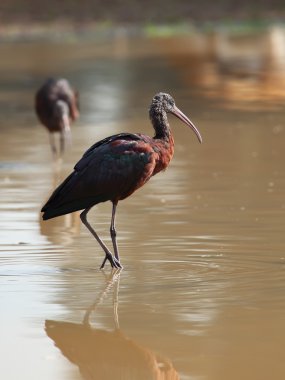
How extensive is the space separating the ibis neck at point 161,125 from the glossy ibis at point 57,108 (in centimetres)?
622

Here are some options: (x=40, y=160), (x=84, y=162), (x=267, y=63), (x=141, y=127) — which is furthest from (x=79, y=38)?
(x=84, y=162)

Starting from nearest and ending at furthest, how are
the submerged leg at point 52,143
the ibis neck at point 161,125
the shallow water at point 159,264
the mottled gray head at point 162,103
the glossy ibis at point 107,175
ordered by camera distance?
the shallow water at point 159,264 < the glossy ibis at point 107,175 < the ibis neck at point 161,125 < the mottled gray head at point 162,103 < the submerged leg at point 52,143

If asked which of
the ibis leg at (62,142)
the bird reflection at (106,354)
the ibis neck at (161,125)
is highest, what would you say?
the ibis neck at (161,125)

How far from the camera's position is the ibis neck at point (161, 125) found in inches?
401

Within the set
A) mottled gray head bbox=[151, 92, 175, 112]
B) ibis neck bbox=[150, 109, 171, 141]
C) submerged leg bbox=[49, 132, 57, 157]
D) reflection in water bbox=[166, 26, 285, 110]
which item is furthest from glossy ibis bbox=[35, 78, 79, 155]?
ibis neck bbox=[150, 109, 171, 141]

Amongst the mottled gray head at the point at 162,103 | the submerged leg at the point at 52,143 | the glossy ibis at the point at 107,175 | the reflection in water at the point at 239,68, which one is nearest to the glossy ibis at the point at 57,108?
the submerged leg at the point at 52,143

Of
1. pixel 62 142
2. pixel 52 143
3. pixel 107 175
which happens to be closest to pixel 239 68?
pixel 52 143

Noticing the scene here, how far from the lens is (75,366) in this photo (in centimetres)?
712

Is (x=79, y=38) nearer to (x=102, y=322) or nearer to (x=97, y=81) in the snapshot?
(x=97, y=81)

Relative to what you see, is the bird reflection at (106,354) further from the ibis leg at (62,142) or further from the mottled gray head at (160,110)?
the ibis leg at (62,142)

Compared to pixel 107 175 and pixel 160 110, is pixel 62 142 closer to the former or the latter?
pixel 160 110

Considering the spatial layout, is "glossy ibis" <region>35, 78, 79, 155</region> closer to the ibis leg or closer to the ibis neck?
the ibis leg

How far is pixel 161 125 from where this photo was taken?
10.2 meters

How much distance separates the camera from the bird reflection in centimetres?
696
